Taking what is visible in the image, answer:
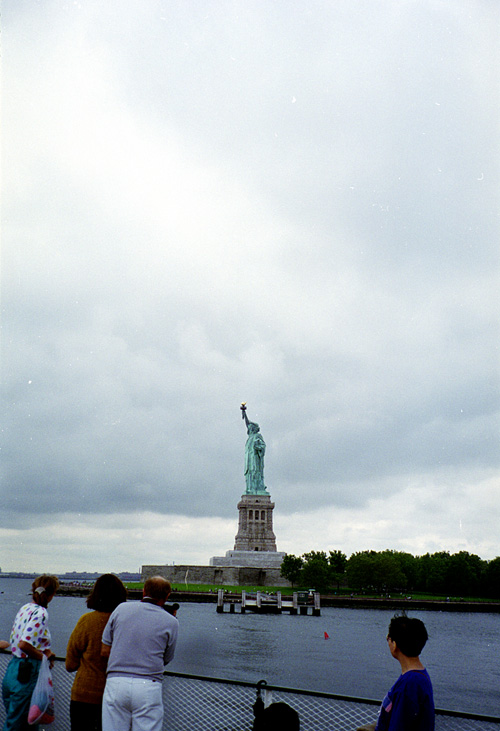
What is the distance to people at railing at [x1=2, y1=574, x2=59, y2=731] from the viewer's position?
6.56m

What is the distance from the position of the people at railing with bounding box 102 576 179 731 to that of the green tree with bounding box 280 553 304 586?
322ft

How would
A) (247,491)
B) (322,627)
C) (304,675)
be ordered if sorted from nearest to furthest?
(304,675), (322,627), (247,491)

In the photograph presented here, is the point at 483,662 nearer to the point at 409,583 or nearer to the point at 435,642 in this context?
the point at 435,642

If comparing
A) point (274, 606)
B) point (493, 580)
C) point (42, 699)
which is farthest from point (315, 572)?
point (42, 699)

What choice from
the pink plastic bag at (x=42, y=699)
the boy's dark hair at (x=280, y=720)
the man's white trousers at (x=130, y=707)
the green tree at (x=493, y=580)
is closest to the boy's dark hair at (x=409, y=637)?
the boy's dark hair at (x=280, y=720)

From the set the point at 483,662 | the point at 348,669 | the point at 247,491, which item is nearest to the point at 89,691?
the point at 348,669

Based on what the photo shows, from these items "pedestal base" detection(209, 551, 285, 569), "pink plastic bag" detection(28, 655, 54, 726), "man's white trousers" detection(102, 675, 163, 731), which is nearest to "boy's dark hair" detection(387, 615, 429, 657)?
"man's white trousers" detection(102, 675, 163, 731)

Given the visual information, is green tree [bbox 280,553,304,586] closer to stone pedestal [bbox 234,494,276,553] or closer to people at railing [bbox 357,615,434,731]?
stone pedestal [bbox 234,494,276,553]

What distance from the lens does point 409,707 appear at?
185 inches

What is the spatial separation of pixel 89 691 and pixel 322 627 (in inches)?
2446

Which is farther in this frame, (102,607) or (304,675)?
(304,675)

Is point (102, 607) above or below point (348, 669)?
above

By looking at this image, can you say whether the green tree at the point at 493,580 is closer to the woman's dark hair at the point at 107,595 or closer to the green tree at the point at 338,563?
the green tree at the point at 338,563

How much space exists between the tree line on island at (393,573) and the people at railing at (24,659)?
3774 inches
